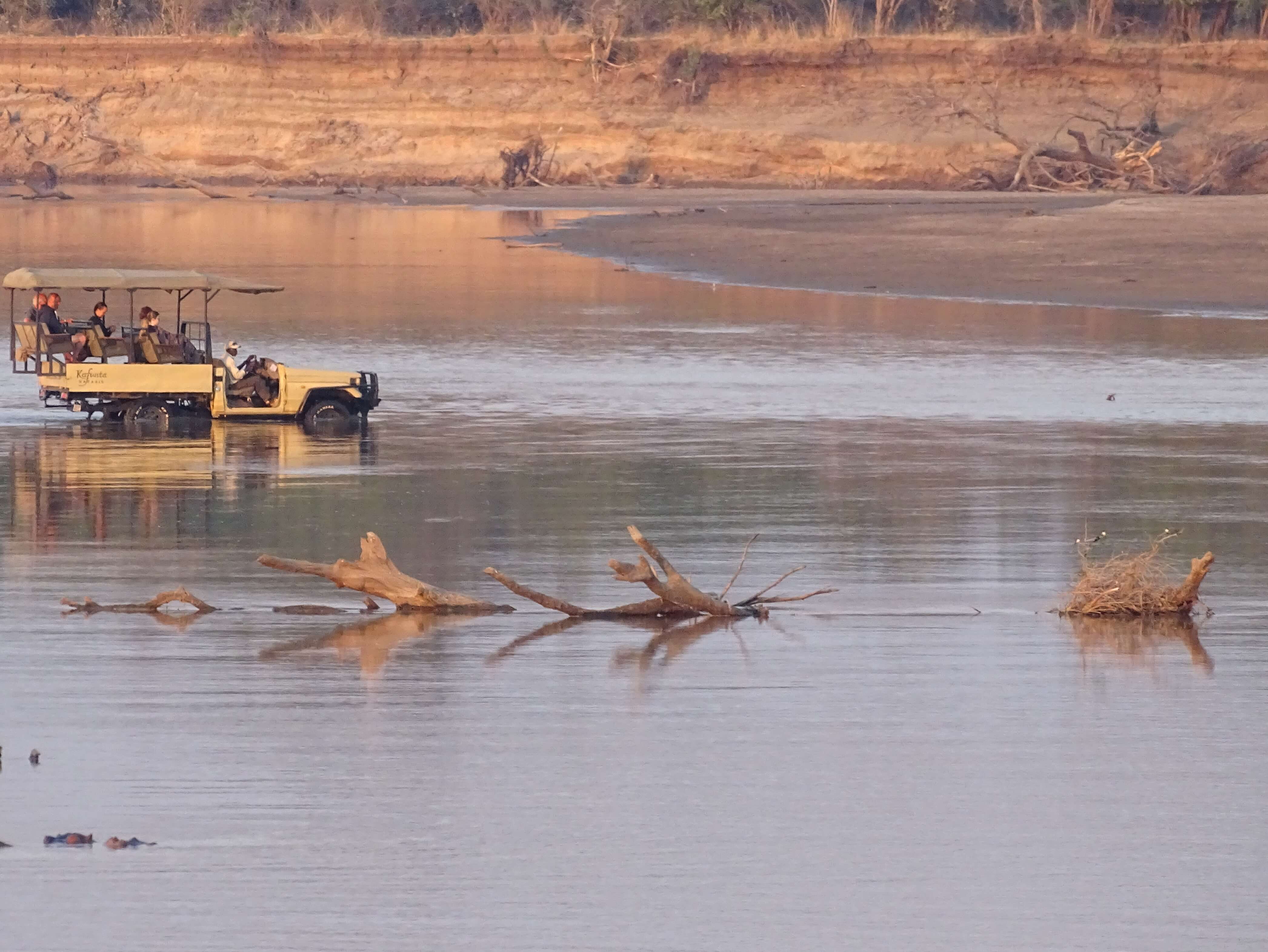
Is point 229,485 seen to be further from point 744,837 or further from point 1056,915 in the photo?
point 1056,915

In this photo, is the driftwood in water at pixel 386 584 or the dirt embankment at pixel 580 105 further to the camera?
the dirt embankment at pixel 580 105

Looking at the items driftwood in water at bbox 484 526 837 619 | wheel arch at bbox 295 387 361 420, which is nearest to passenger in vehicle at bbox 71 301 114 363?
wheel arch at bbox 295 387 361 420

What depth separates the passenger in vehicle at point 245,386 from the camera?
23484mm

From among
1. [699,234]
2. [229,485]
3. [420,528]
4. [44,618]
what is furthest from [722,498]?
[699,234]

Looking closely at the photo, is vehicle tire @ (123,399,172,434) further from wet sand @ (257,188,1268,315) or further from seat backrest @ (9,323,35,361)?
wet sand @ (257,188,1268,315)

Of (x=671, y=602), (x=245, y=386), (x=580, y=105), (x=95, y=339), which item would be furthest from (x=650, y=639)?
(x=580, y=105)

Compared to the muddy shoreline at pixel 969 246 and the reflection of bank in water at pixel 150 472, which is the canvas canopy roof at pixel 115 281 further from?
the muddy shoreline at pixel 969 246

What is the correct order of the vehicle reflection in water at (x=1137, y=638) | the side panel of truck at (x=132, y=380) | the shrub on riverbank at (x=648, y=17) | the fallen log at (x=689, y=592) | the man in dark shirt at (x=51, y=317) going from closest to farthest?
the vehicle reflection in water at (x=1137, y=638) < the fallen log at (x=689, y=592) < the side panel of truck at (x=132, y=380) < the man in dark shirt at (x=51, y=317) < the shrub on riverbank at (x=648, y=17)

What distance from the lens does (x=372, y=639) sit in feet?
41.9

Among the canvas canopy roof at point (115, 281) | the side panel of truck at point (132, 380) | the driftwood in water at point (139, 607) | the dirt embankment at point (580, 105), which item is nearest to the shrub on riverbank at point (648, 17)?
the dirt embankment at point (580, 105)

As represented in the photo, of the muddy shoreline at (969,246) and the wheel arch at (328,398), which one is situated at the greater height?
the muddy shoreline at (969,246)

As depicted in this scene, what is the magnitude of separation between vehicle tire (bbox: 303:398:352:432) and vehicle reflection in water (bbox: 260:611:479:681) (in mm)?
10068

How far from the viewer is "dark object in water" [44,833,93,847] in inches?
352

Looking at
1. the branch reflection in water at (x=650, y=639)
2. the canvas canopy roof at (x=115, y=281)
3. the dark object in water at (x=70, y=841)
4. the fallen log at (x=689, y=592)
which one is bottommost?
the dark object in water at (x=70, y=841)
